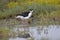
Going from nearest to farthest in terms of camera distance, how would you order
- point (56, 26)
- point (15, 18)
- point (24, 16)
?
point (56, 26)
point (24, 16)
point (15, 18)

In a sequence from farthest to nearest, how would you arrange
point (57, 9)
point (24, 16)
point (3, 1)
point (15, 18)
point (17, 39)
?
point (3, 1)
point (57, 9)
point (15, 18)
point (24, 16)
point (17, 39)

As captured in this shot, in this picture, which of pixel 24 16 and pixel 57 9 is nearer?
pixel 24 16

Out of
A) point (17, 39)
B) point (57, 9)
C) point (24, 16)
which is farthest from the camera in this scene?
point (57, 9)

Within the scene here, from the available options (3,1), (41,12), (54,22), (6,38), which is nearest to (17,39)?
(6,38)

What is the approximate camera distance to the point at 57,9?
15.3 meters

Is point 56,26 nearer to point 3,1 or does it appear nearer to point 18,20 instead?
point 18,20

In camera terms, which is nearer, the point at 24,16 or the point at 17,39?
the point at 17,39

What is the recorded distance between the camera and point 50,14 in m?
14.3

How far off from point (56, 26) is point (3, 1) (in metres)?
6.12

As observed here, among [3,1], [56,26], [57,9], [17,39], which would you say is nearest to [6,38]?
[17,39]

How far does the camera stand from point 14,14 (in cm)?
1455

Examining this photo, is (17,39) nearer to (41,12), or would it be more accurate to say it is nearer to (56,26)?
(56,26)

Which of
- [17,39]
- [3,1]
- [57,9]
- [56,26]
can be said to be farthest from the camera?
[3,1]

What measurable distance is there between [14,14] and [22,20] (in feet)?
4.93
